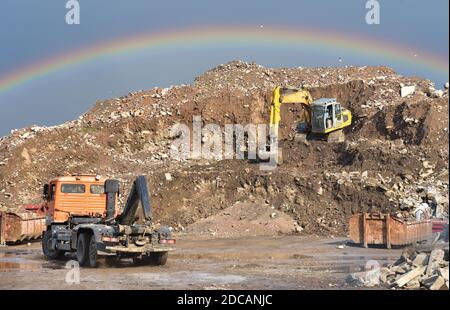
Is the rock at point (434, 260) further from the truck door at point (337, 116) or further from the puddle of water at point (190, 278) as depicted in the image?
the truck door at point (337, 116)

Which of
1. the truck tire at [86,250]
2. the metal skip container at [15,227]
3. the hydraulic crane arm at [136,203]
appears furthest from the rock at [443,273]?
the metal skip container at [15,227]

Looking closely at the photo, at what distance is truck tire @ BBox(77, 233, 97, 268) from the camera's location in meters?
17.6

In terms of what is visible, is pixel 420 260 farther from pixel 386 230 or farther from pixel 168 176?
pixel 168 176

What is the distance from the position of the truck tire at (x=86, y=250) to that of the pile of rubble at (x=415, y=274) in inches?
279

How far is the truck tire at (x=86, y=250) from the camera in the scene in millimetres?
17609

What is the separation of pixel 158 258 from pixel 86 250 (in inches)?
75.5

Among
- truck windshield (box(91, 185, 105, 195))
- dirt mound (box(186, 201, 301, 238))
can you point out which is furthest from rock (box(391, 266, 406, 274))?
dirt mound (box(186, 201, 301, 238))

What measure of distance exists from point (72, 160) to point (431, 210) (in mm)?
23487

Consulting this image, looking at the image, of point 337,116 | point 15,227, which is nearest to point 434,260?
point 15,227

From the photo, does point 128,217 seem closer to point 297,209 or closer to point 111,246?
point 111,246

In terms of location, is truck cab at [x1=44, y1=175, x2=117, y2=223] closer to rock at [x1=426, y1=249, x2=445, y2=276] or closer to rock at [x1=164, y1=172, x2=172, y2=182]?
rock at [x1=426, y1=249, x2=445, y2=276]

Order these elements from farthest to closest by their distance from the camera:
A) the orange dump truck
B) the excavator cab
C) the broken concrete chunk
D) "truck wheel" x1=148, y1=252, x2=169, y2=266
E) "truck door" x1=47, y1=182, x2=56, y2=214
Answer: the excavator cab
"truck door" x1=47, y1=182, x2=56, y2=214
"truck wheel" x1=148, y1=252, x2=169, y2=266
the orange dump truck
the broken concrete chunk

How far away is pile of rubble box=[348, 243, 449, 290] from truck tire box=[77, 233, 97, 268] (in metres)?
7.08
